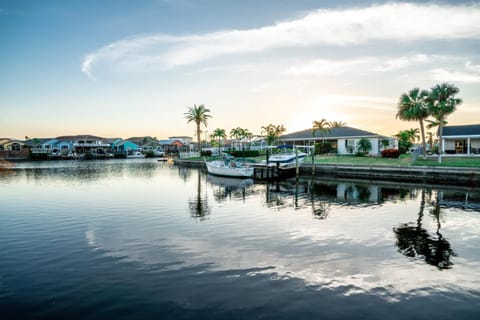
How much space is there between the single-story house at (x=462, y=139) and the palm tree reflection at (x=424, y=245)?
37214 mm

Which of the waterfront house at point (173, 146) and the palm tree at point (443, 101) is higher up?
the palm tree at point (443, 101)

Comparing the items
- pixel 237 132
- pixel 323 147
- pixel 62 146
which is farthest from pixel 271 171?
pixel 62 146

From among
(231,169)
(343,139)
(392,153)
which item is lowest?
(231,169)

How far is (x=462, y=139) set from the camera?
47.4m

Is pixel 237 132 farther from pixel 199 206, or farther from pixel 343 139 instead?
pixel 199 206

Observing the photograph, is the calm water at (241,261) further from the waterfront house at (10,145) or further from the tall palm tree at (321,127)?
→ the waterfront house at (10,145)

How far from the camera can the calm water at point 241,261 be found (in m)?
7.84

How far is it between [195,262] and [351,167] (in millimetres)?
31869

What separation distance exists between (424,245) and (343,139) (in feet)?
146

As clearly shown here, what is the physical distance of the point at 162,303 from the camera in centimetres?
800

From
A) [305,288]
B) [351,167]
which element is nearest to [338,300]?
[305,288]

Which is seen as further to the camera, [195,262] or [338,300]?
[195,262]

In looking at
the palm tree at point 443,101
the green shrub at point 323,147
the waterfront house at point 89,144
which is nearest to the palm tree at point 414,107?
the palm tree at point 443,101

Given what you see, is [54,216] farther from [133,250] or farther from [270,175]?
[270,175]
